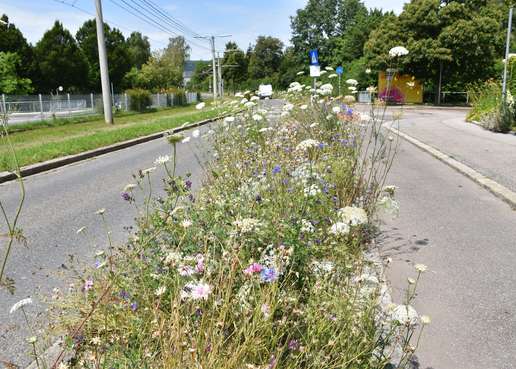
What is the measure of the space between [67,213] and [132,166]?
4.14 meters

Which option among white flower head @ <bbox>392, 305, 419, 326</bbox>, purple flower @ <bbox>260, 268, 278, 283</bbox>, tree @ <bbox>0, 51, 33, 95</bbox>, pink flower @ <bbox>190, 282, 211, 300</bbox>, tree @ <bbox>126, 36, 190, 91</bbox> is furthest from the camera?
tree @ <bbox>126, 36, 190, 91</bbox>

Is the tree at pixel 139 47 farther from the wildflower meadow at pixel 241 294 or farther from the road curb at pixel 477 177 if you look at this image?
the wildflower meadow at pixel 241 294

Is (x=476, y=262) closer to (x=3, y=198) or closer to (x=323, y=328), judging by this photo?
(x=323, y=328)

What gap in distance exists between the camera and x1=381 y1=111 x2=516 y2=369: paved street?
9.27ft

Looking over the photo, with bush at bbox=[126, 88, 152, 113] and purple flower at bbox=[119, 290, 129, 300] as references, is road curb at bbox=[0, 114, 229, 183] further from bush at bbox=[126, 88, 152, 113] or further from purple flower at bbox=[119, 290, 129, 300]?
Answer: bush at bbox=[126, 88, 152, 113]

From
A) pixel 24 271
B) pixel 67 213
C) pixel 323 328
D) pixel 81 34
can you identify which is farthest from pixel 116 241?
pixel 81 34

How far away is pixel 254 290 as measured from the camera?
6.64 feet

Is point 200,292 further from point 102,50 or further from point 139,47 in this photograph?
point 139,47

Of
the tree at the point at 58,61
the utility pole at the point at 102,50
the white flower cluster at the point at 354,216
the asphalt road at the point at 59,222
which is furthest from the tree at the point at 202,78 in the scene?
the white flower cluster at the point at 354,216

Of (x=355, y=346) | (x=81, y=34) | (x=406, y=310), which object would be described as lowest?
(x=355, y=346)

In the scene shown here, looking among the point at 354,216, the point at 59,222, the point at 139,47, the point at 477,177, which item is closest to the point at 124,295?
the point at 354,216

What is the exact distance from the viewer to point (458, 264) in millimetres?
4125

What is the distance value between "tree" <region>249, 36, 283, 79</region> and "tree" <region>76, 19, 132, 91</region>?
149 feet

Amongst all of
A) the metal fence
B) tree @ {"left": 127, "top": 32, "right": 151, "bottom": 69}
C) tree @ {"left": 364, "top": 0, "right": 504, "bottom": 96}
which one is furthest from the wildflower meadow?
tree @ {"left": 127, "top": 32, "right": 151, "bottom": 69}
